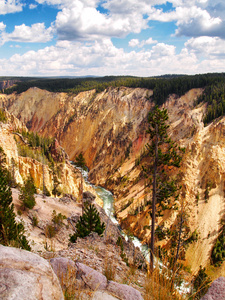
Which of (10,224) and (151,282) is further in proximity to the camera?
(10,224)

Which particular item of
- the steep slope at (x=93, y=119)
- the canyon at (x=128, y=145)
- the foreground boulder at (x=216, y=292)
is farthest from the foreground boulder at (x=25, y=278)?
the steep slope at (x=93, y=119)

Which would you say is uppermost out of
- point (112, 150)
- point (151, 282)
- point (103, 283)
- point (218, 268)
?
point (151, 282)

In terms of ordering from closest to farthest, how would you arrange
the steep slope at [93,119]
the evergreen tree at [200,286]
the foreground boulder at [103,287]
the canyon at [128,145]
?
the evergreen tree at [200,286]
the foreground boulder at [103,287]
the canyon at [128,145]
the steep slope at [93,119]

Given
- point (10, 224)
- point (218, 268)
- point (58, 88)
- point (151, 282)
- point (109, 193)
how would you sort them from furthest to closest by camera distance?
point (58, 88) → point (109, 193) → point (218, 268) → point (10, 224) → point (151, 282)

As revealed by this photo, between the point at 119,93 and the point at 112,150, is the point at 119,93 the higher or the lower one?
the higher one

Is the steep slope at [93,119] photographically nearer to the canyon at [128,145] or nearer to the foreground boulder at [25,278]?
the canyon at [128,145]

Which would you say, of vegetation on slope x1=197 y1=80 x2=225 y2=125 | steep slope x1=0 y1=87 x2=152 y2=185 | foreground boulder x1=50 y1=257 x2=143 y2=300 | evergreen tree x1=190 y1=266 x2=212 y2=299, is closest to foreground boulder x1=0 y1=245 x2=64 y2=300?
foreground boulder x1=50 y1=257 x2=143 y2=300

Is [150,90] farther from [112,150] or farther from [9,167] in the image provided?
[9,167]

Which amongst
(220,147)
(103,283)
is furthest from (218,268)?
(103,283)
